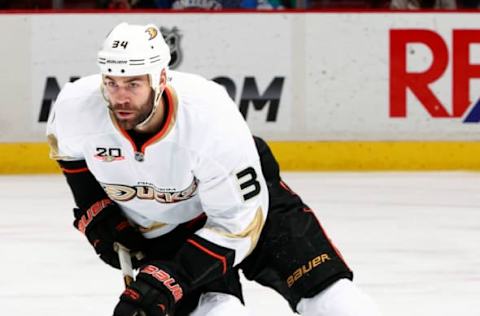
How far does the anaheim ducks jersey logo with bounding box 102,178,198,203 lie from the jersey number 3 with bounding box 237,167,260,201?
0.45 feet

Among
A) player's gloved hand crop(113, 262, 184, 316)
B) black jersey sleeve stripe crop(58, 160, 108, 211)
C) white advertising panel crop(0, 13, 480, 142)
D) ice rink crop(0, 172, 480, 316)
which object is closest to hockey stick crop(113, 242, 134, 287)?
black jersey sleeve stripe crop(58, 160, 108, 211)

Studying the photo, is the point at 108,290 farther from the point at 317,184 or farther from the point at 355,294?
the point at 317,184

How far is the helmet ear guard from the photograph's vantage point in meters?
2.98

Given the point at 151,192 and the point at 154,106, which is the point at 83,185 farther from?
the point at 154,106

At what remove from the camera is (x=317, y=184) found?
694 cm

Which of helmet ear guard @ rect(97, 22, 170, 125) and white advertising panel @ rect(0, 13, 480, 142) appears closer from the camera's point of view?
helmet ear guard @ rect(97, 22, 170, 125)

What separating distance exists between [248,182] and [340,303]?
410mm

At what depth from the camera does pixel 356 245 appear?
17.6 ft

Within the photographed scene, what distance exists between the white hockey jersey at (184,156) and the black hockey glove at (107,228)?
0.08 meters

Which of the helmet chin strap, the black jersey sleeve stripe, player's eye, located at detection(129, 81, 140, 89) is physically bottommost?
the black jersey sleeve stripe

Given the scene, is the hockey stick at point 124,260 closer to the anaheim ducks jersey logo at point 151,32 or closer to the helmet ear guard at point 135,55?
the helmet ear guard at point 135,55

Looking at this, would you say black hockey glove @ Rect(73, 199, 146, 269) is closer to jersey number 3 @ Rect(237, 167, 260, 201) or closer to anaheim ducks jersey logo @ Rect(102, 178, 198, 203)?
anaheim ducks jersey logo @ Rect(102, 178, 198, 203)

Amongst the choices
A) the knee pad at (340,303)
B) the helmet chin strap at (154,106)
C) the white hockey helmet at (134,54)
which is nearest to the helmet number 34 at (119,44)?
the white hockey helmet at (134,54)

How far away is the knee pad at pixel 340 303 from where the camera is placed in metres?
3.33
